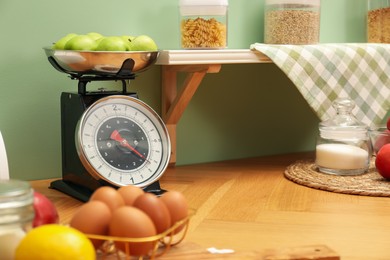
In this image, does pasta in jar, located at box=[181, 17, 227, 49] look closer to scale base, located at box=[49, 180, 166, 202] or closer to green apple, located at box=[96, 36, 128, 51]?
green apple, located at box=[96, 36, 128, 51]

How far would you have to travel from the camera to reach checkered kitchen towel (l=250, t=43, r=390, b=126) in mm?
1719

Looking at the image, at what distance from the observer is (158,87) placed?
176cm

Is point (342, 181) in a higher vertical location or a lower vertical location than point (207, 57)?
lower

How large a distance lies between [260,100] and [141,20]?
1.41 ft

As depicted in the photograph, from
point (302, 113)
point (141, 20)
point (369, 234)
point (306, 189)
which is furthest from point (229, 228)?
point (302, 113)

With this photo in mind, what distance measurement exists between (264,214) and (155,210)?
49 centimetres

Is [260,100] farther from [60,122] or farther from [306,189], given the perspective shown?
[60,122]

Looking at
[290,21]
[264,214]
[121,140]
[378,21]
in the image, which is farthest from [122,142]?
[378,21]

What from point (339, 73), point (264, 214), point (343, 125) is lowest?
point (264, 214)

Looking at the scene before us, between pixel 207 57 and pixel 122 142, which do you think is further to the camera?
pixel 207 57

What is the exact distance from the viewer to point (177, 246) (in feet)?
3.22

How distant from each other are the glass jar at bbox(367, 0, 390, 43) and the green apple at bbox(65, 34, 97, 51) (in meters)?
0.93

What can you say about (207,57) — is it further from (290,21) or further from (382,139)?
(382,139)

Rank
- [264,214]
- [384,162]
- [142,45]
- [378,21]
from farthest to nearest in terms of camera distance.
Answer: [378,21]
[384,162]
[142,45]
[264,214]
